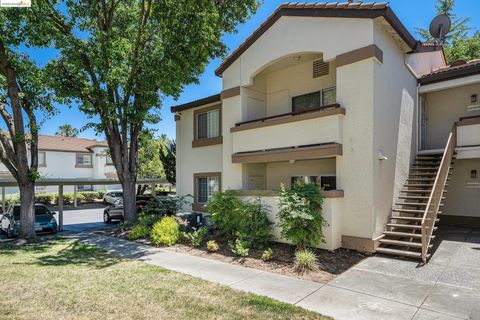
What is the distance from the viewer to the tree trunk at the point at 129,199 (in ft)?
49.0

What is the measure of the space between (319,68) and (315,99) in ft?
4.16

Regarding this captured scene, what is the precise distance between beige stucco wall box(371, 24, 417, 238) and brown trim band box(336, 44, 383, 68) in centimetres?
27

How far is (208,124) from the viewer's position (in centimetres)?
1555

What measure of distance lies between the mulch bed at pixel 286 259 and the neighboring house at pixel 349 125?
502mm

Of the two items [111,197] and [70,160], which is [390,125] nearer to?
[111,197]

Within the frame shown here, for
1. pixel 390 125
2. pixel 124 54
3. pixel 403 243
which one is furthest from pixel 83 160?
pixel 403 243

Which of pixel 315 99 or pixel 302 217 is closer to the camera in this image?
pixel 302 217

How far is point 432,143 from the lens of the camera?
1341cm

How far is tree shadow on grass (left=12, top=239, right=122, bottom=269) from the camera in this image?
8922mm

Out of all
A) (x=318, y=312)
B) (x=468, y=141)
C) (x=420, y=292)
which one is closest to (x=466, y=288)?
(x=420, y=292)

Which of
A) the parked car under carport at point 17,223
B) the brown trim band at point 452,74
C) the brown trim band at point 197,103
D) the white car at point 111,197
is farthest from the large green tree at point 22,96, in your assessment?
the white car at point 111,197

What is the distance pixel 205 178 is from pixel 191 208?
5.80 ft

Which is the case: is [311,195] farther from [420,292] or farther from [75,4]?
[75,4]

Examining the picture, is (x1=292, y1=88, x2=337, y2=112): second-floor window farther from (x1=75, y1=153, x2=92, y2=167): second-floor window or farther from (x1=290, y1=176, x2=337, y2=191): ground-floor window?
(x1=75, y1=153, x2=92, y2=167): second-floor window
